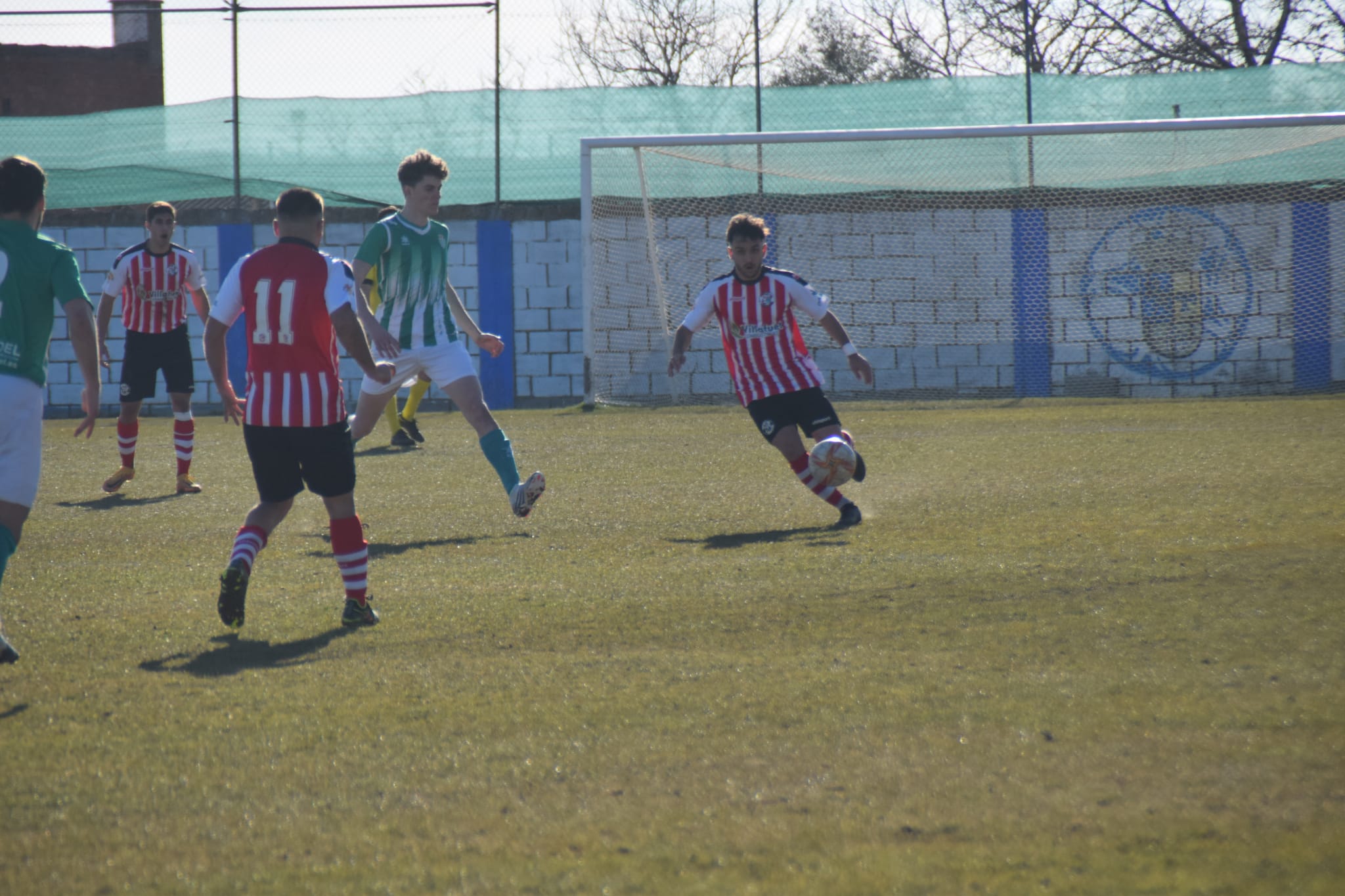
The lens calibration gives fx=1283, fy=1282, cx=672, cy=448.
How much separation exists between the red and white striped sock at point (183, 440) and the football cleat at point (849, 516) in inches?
172

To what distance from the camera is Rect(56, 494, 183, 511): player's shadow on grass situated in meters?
7.64

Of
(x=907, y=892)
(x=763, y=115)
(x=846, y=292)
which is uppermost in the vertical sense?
(x=763, y=115)

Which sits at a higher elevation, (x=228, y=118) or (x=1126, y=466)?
(x=228, y=118)

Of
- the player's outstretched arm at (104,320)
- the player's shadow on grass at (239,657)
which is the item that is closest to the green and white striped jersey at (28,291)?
the player's shadow on grass at (239,657)

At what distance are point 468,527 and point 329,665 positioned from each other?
2.83 m

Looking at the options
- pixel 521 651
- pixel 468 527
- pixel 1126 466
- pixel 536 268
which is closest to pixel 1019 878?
pixel 521 651

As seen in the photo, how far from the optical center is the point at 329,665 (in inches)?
145

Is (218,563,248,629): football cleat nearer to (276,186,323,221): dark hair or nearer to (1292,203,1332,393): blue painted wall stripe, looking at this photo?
(276,186,323,221): dark hair

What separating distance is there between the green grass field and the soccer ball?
0.33 metres

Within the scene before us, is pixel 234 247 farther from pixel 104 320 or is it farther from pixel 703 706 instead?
pixel 703 706

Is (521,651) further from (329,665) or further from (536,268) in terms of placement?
(536,268)

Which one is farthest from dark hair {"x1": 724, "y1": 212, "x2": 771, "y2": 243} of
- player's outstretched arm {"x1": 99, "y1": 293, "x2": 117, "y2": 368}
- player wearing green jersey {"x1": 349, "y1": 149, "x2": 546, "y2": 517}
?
player's outstretched arm {"x1": 99, "y1": 293, "x2": 117, "y2": 368}

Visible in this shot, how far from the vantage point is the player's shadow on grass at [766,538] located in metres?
5.70

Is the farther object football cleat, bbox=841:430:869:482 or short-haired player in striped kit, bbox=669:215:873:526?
short-haired player in striped kit, bbox=669:215:873:526
